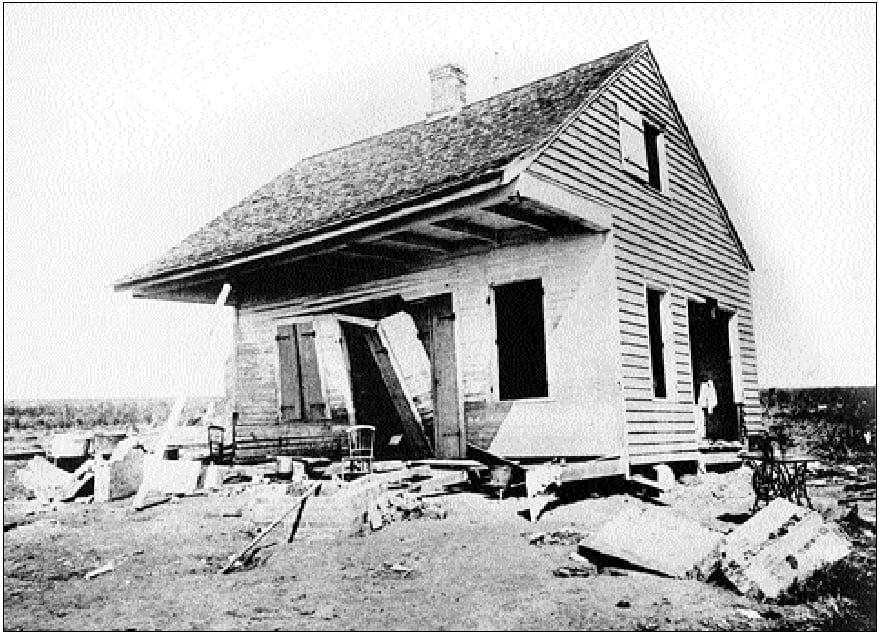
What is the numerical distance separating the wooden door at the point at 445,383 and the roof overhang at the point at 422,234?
2.59 feet

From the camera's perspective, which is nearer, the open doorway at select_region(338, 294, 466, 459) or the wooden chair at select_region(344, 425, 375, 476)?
the wooden chair at select_region(344, 425, 375, 476)

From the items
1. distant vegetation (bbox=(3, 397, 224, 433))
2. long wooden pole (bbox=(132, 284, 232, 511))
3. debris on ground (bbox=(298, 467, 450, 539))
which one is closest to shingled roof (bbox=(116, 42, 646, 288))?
distant vegetation (bbox=(3, 397, 224, 433))

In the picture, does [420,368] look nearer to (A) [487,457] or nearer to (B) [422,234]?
(A) [487,457]

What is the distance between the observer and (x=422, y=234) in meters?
9.98

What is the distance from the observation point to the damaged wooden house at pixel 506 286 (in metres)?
9.55

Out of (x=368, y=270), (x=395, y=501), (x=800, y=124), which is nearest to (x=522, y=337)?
(x=368, y=270)

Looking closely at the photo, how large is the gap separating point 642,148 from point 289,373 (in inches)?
248

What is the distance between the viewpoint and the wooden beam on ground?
943 cm

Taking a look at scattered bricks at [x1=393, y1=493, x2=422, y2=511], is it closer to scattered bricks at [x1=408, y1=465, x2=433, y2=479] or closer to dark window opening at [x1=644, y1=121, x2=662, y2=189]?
scattered bricks at [x1=408, y1=465, x2=433, y2=479]

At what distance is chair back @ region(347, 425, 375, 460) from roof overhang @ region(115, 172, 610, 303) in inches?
87.8

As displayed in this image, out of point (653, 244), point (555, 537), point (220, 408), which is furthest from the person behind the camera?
point (220, 408)

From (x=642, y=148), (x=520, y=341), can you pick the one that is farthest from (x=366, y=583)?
(x=642, y=148)

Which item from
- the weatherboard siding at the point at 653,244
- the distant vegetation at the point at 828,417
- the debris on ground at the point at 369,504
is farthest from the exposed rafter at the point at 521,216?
the distant vegetation at the point at 828,417

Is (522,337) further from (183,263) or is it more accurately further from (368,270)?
(183,263)
